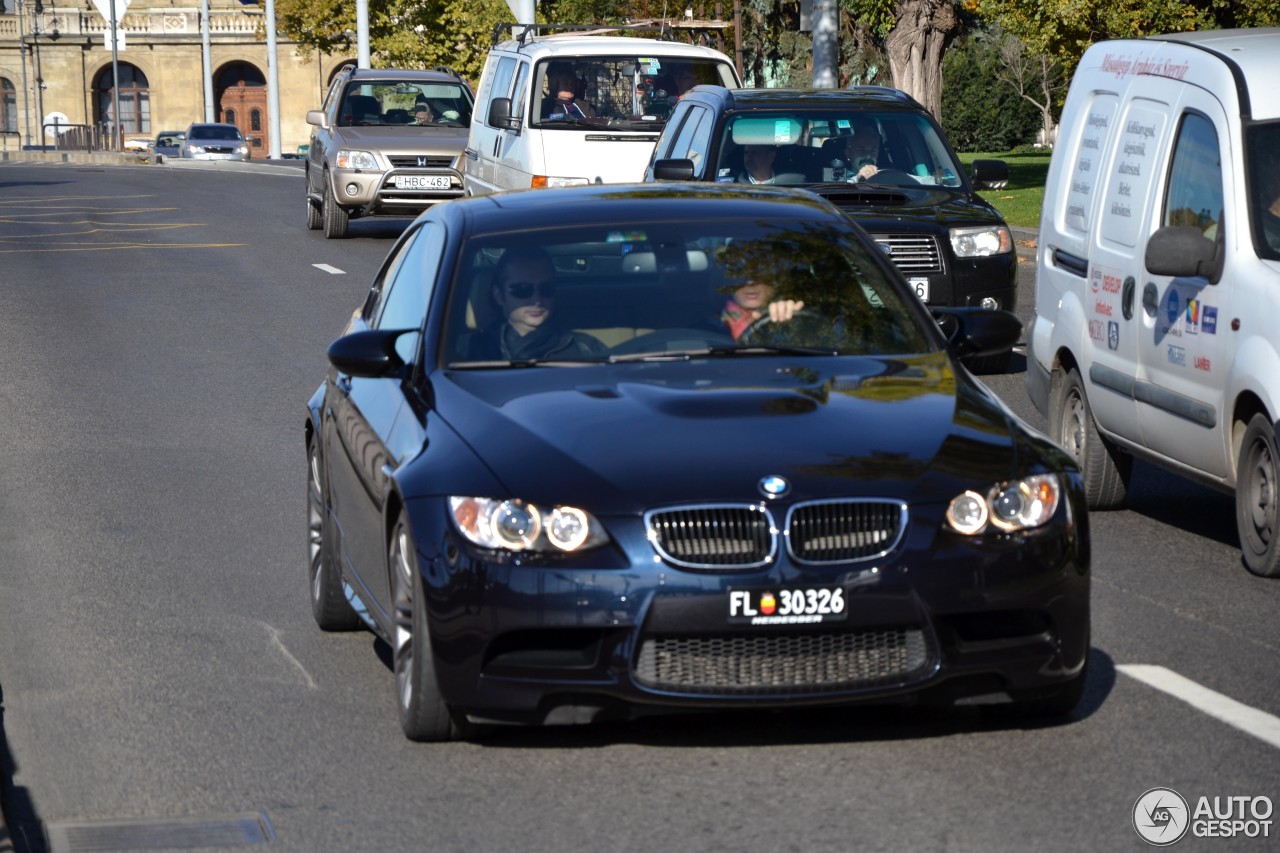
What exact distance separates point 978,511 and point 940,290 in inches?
331

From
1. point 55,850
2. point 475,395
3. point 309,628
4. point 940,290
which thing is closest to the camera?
point 55,850

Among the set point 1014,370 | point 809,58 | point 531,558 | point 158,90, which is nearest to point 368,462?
point 531,558

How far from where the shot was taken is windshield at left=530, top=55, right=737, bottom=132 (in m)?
21.1

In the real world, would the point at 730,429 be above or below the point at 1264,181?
below

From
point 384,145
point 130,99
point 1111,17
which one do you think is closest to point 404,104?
point 384,145

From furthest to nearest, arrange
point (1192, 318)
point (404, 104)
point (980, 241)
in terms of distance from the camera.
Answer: point (404, 104)
point (980, 241)
point (1192, 318)

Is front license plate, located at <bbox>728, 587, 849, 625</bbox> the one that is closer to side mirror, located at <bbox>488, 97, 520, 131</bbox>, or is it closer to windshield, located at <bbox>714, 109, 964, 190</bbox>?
windshield, located at <bbox>714, 109, 964, 190</bbox>

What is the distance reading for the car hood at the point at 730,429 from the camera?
220 inches

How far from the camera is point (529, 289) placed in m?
6.84

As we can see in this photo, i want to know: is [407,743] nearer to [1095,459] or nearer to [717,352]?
[717,352]

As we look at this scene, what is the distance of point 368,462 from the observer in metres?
6.50

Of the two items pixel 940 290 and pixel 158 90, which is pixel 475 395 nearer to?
pixel 940 290

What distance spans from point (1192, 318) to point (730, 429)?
3.29 meters

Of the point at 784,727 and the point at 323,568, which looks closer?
the point at 784,727
